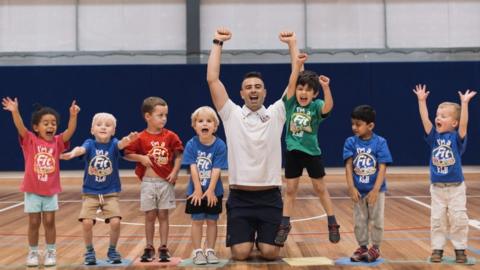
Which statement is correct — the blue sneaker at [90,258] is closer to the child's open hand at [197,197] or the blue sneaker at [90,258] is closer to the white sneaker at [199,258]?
the white sneaker at [199,258]

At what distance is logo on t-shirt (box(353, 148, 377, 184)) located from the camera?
5.09 metres

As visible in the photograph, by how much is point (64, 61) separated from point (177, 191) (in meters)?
4.32

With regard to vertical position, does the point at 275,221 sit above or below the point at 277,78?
below

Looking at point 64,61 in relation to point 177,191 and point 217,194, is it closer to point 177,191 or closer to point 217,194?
point 177,191

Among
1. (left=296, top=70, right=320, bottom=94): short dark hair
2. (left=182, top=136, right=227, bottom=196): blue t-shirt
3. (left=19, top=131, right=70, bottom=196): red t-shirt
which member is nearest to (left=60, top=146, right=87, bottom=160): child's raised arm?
(left=19, top=131, right=70, bottom=196): red t-shirt

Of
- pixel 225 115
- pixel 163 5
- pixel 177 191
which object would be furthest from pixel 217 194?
pixel 163 5

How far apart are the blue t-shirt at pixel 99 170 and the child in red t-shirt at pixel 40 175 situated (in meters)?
0.25

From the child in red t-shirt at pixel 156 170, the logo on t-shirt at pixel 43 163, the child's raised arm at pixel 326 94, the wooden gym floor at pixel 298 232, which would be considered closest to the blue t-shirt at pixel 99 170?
the child in red t-shirt at pixel 156 170

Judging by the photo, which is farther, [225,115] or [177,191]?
[177,191]

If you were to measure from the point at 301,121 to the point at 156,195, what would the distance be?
1466 millimetres

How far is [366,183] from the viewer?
5.08 meters

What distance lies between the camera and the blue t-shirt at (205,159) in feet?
16.8

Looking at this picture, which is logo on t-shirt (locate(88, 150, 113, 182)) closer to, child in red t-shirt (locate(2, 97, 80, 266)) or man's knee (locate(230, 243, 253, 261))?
child in red t-shirt (locate(2, 97, 80, 266))

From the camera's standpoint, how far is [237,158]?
509 cm
